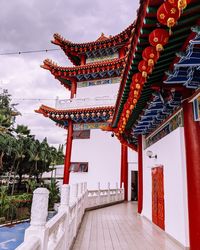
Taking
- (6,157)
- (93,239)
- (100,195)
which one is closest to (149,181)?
(93,239)

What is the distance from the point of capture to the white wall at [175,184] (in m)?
4.53

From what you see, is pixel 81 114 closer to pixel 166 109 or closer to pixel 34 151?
pixel 166 109

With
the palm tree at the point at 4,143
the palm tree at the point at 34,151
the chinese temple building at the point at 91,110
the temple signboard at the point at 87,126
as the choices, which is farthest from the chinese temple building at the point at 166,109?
the palm tree at the point at 34,151

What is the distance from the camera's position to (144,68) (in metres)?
3.37

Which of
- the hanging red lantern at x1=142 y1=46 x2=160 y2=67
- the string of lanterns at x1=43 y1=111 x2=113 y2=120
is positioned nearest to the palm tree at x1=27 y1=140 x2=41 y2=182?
the string of lanterns at x1=43 y1=111 x2=113 y2=120

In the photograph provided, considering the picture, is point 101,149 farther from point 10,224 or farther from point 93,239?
point 93,239

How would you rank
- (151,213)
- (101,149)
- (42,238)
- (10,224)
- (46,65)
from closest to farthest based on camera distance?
(42,238), (151,213), (10,224), (101,149), (46,65)

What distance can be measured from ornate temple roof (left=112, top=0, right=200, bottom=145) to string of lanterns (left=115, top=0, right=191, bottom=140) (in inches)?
3.4

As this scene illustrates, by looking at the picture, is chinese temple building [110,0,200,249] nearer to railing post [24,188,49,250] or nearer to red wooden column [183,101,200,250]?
red wooden column [183,101,200,250]

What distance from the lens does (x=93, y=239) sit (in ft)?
16.8

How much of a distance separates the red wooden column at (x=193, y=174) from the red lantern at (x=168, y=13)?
2196mm

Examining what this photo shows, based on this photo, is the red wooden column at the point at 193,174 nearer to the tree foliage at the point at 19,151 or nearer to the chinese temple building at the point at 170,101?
the chinese temple building at the point at 170,101

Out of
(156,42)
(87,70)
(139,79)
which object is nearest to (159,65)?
(139,79)

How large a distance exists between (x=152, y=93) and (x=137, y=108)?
1091 millimetres
